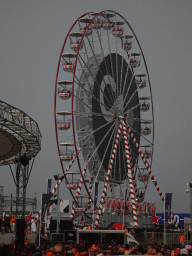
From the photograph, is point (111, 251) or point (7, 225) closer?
point (111, 251)

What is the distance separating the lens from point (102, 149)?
4300 centimetres

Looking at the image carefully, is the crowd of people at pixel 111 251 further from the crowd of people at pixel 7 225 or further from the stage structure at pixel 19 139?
the crowd of people at pixel 7 225

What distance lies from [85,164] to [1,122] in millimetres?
12461

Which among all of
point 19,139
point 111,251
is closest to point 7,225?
point 19,139

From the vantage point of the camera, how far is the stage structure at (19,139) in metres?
30.4

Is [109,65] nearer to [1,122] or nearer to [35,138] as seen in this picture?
[35,138]

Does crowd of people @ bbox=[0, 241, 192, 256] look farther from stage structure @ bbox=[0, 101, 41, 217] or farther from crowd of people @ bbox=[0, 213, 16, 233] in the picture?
crowd of people @ bbox=[0, 213, 16, 233]

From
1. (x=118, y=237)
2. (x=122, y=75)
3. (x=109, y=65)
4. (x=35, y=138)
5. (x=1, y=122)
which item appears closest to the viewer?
(x=118, y=237)

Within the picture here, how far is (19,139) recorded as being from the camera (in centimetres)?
3625

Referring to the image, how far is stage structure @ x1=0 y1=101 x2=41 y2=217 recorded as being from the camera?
30.4 m

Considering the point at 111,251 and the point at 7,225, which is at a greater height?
the point at 111,251

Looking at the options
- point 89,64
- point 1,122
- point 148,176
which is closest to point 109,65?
point 89,64

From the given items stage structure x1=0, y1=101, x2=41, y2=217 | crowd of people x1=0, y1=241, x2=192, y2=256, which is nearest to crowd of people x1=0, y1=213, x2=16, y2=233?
stage structure x1=0, y1=101, x2=41, y2=217

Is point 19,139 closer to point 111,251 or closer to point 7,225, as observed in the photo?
point 7,225
